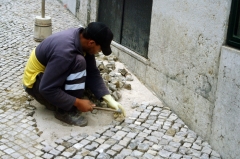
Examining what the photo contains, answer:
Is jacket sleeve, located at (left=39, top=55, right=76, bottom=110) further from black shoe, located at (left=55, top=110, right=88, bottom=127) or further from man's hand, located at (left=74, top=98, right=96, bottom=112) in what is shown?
black shoe, located at (left=55, top=110, right=88, bottom=127)

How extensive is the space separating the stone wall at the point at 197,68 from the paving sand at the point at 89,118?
7.4 inches

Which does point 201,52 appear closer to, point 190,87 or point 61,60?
point 190,87

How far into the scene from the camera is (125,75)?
19.2 ft

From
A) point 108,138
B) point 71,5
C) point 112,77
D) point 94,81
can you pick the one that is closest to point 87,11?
point 71,5

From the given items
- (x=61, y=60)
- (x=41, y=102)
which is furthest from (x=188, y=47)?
(x=41, y=102)

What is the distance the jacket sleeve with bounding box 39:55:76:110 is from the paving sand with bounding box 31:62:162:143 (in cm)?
36

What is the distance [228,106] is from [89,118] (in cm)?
172

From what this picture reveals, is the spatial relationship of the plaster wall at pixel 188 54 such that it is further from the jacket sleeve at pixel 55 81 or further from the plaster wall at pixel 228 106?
the jacket sleeve at pixel 55 81

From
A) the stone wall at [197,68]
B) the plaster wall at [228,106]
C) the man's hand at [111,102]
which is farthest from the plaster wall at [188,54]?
the man's hand at [111,102]

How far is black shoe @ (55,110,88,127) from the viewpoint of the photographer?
4376mm

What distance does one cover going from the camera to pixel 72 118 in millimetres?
4383

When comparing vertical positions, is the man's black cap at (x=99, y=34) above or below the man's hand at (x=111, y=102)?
above

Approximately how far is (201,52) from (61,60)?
1.60 m

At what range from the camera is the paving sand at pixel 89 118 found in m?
4.24
